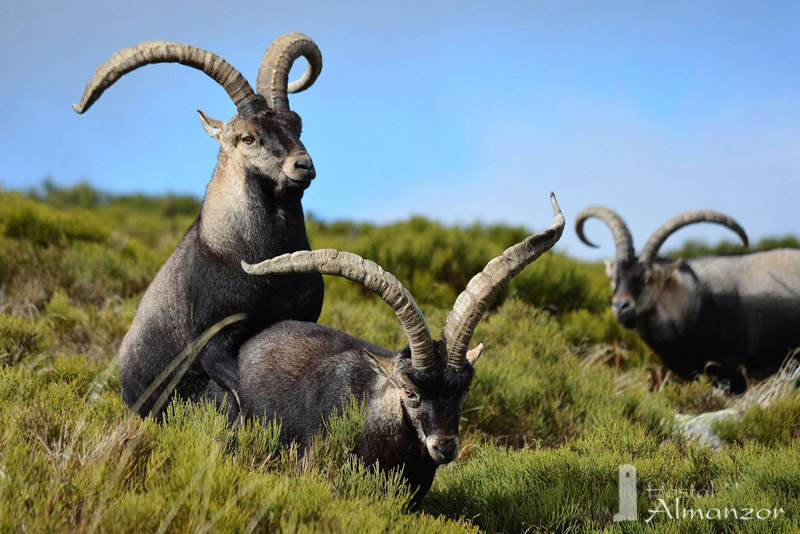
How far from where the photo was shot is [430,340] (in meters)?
3.82

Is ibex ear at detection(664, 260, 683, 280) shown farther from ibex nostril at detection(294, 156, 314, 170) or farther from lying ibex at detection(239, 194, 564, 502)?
ibex nostril at detection(294, 156, 314, 170)

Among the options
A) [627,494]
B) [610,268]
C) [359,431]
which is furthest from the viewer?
[610,268]

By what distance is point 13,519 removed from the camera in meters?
2.86

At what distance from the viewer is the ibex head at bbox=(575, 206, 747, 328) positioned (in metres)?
8.56

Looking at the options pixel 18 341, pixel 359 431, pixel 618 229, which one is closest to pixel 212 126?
pixel 359 431

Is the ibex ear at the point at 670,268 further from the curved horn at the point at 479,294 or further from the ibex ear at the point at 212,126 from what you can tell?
the ibex ear at the point at 212,126

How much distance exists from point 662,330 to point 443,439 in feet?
18.8

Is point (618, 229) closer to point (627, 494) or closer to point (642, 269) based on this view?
point (642, 269)

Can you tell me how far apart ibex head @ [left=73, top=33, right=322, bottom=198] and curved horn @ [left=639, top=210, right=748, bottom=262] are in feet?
16.6

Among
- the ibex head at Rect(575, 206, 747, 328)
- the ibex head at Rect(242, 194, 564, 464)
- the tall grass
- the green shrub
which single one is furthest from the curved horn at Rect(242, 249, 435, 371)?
the ibex head at Rect(575, 206, 747, 328)

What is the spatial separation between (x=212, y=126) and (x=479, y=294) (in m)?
2.42

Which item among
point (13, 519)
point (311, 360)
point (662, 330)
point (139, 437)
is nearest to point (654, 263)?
point (662, 330)

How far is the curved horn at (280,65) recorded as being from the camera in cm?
523

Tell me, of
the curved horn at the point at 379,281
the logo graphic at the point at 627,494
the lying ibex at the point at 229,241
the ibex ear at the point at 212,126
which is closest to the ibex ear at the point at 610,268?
the logo graphic at the point at 627,494
